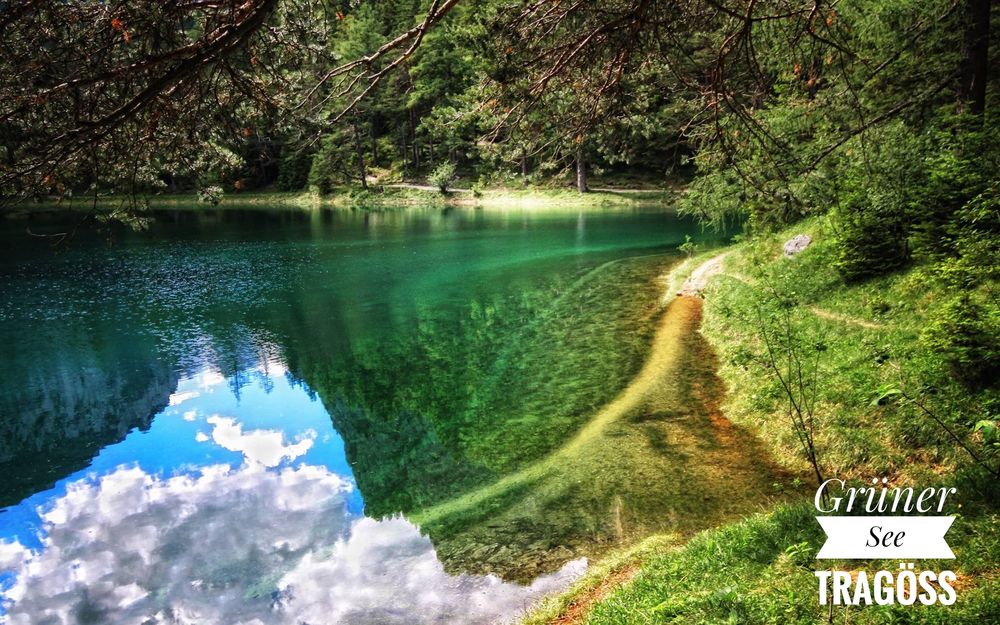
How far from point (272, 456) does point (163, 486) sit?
1802mm

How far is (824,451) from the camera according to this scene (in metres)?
8.44

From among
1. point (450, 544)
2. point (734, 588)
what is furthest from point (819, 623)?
point (450, 544)

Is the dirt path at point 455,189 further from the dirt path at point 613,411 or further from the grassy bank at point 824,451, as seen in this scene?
the grassy bank at point 824,451

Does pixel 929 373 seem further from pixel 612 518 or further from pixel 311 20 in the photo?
pixel 311 20

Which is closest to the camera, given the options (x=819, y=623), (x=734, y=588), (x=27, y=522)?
(x=819, y=623)

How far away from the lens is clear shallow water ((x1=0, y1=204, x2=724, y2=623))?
24.3 ft

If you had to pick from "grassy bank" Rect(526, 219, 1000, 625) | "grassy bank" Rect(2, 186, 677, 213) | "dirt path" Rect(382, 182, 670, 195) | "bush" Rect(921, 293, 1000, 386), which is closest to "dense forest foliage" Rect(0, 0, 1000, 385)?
"bush" Rect(921, 293, 1000, 386)

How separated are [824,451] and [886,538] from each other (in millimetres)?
3952

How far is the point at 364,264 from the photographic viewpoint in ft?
96.1

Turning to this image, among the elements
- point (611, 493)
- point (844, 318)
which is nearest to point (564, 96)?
→ point (611, 493)

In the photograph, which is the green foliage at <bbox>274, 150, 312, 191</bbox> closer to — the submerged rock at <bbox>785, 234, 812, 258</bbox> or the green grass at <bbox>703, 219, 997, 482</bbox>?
the submerged rock at <bbox>785, 234, 812, 258</bbox>

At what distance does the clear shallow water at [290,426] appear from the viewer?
739cm

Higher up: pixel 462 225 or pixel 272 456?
pixel 462 225

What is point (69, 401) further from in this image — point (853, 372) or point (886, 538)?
point (853, 372)
